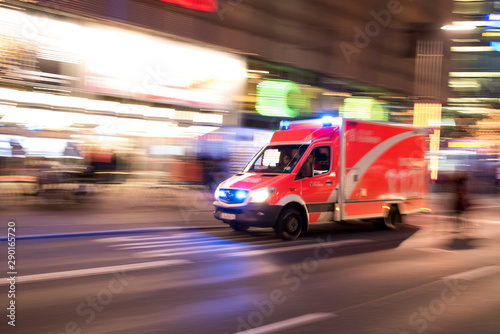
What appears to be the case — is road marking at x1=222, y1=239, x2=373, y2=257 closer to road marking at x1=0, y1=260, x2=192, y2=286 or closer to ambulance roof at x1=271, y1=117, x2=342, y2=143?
road marking at x1=0, y1=260, x2=192, y2=286

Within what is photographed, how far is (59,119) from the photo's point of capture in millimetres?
16594

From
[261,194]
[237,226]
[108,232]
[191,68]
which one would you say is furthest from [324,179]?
[191,68]

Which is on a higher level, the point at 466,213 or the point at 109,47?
the point at 109,47

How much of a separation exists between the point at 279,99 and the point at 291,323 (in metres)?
19.5

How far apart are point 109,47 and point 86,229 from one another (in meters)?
8.43

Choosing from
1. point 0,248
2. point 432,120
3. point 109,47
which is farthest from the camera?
point 432,120

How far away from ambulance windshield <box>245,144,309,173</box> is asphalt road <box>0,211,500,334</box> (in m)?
1.66

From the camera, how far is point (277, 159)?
11633mm

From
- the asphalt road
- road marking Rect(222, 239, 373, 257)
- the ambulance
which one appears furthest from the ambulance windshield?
road marking Rect(222, 239, 373, 257)

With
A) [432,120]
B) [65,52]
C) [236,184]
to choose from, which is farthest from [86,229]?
[432,120]

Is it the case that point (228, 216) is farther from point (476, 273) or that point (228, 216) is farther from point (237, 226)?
point (476, 273)

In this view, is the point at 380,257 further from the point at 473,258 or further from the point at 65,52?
the point at 65,52

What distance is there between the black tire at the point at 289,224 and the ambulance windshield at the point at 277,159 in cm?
97

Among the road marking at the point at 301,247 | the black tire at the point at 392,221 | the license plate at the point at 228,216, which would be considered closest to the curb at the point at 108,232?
the license plate at the point at 228,216
